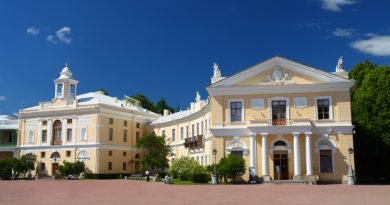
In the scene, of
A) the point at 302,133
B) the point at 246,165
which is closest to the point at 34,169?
the point at 246,165

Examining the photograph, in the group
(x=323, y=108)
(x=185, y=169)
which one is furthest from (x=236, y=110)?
(x=323, y=108)

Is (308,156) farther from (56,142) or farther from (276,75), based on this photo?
(56,142)

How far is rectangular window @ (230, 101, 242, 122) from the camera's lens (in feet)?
120

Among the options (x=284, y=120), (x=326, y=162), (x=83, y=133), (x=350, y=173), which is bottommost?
(x=350, y=173)

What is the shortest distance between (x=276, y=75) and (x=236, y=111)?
4.40m

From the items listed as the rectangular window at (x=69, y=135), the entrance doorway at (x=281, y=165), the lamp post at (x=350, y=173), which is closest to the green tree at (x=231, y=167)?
the entrance doorway at (x=281, y=165)

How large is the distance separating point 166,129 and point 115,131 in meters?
6.50

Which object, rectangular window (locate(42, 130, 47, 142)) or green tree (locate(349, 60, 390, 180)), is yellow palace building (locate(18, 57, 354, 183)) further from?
rectangular window (locate(42, 130, 47, 142))

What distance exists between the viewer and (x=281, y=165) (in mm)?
35312

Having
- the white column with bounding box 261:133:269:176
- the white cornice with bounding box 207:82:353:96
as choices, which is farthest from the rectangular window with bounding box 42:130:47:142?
the white column with bounding box 261:133:269:176

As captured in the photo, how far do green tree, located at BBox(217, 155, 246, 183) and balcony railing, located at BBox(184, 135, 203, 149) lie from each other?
11.8 m

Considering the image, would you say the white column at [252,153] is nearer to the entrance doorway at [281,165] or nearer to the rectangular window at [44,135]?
the entrance doorway at [281,165]

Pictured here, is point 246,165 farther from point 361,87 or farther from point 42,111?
point 42,111

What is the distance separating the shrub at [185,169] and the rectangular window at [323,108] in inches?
414
